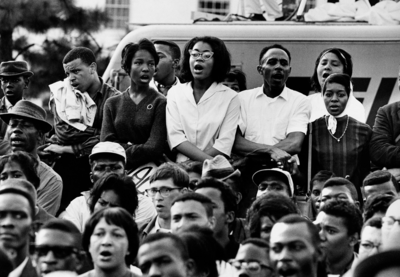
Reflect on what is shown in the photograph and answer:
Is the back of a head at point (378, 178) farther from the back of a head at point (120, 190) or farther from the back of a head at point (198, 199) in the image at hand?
the back of a head at point (120, 190)

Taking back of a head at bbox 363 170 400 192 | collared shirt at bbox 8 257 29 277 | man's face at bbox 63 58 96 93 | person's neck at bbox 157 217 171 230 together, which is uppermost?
man's face at bbox 63 58 96 93

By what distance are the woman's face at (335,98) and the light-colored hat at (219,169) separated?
103cm

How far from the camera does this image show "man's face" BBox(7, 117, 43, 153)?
34.6ft

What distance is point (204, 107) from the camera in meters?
10.6

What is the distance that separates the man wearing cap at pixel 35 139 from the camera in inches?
404

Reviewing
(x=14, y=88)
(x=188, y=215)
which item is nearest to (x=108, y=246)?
(x=188, y=215)

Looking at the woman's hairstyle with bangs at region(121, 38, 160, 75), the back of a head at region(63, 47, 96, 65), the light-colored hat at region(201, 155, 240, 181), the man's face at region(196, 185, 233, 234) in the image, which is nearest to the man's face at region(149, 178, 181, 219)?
the man's face at region(196, 185, 233, 234)

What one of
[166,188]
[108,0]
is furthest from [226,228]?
[108,0]

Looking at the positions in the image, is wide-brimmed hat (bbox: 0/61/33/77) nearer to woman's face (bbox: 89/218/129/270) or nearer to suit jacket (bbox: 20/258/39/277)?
woman's face (bbox: 89/218/129/270)

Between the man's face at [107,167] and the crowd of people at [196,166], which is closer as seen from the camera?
the crowd of people at [196,166]

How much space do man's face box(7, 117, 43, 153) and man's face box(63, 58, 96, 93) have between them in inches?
28.4

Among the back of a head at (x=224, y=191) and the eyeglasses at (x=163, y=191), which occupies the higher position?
the back of a head at (x=224, y=191)

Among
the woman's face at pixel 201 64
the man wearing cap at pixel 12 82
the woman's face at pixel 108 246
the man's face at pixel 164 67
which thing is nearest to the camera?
the woman's face at pixel 108 246

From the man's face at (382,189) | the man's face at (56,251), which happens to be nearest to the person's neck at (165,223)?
the man's face at (56,251)
